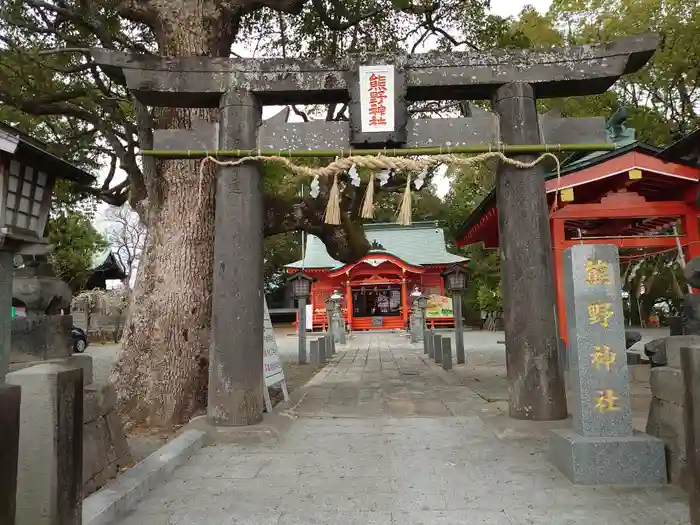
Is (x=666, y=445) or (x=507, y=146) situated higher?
(x=507, y=146)

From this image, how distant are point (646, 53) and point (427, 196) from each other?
30614 mm

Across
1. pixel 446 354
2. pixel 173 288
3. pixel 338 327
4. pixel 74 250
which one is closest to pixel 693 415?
pixel 173 288

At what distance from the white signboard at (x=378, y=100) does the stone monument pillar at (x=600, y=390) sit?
2559 millimetres

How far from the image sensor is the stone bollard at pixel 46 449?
2.42 meters

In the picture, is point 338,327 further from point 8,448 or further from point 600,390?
point 8,448

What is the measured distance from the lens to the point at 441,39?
10508 millimetres

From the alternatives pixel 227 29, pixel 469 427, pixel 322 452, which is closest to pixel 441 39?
pixel 227 29

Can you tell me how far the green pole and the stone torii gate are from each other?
10 cm

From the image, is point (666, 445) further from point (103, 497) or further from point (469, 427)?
point (103, 497)

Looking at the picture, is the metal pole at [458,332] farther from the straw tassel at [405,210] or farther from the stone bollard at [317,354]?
the straw tassel at [405,210]

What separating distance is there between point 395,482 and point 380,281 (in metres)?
24.4

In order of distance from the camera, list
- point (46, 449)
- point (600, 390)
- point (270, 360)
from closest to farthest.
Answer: point (46, 449) → point (600, 390) → point (270, 360)

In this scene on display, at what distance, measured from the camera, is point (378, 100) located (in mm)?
5594

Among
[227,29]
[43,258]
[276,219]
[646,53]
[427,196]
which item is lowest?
[43,258]
